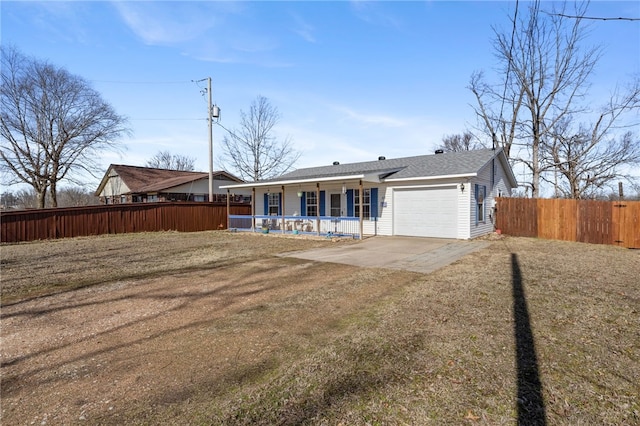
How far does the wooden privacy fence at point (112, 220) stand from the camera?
14422 mm

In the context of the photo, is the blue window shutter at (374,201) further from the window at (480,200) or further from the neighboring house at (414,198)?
the window at (480,200)

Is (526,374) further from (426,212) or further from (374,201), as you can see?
(374,201)

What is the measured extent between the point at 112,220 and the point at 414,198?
15.7 meters

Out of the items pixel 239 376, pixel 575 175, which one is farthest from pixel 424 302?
pixel 575 175

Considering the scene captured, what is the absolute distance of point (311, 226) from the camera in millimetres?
16047

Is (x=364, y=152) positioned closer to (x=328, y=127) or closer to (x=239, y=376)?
(x=328, y=127)

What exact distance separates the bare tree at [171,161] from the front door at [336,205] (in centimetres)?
4460

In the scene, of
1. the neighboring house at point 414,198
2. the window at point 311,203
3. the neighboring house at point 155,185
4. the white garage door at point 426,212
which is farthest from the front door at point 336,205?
the neighboring house at point 155,185

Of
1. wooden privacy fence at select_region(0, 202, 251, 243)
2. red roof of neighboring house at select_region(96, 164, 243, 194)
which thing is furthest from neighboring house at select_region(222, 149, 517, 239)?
red roof of neighboring house at select_region(96, 164, 243, 194)

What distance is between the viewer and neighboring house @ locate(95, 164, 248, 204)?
24.8m

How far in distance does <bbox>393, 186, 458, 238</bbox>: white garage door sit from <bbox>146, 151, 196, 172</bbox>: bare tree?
156ft

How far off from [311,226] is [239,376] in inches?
519

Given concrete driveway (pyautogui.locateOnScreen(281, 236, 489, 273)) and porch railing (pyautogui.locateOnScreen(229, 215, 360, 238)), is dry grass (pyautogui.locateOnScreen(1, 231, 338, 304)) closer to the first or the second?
porch railing (pyautogui.locateOnScreen(229, 215, 360, 238))

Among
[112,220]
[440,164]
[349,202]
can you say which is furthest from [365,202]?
[112,220]
